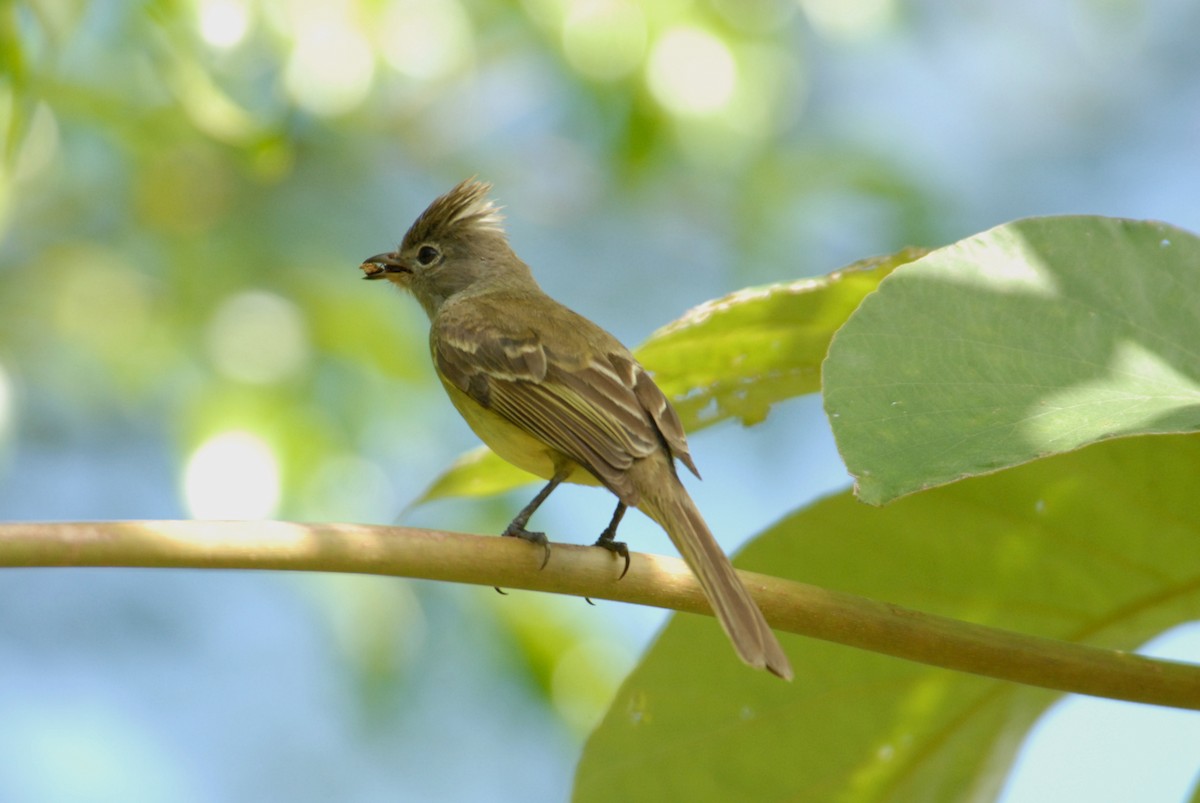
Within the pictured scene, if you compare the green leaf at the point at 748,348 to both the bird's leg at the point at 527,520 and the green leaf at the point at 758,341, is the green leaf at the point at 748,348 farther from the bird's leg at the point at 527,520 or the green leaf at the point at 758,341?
the bird's leg at the point at 527,520

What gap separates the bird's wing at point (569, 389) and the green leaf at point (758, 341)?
39cm

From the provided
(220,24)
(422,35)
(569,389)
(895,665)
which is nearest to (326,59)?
(422,35)

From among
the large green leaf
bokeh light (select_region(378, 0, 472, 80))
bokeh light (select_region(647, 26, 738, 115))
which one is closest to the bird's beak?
bokeh light (select_region(378, 0, 472, 80))

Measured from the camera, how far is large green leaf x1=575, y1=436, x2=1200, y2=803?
1961mm

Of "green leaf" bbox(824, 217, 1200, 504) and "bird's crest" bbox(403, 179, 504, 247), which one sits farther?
"bird's crest" bbox(403, 179, 504, 247)

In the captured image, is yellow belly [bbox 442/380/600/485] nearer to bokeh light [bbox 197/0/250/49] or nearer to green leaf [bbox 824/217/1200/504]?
bokeh light [bbox 197/0/250/49]

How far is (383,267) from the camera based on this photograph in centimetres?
427

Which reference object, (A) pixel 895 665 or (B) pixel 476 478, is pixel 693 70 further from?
(A) pixel 895 665

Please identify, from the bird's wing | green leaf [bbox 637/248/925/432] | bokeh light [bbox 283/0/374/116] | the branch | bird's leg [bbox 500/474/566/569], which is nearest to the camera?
the branch

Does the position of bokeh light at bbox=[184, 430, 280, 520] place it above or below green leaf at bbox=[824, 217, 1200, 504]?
below

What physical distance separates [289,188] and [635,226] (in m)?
2.29

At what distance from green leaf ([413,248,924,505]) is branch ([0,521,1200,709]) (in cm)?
50

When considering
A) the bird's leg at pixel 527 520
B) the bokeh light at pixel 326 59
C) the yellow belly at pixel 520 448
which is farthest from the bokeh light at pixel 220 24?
the bird's leg at pixel 527 520

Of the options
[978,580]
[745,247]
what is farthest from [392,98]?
[978,580]
